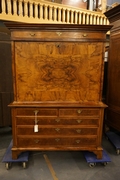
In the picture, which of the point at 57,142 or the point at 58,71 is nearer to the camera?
the point at 58,71

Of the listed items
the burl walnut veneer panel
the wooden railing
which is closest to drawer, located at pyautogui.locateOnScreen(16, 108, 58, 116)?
the burl walnut veneer panel

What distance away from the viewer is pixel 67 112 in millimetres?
1771

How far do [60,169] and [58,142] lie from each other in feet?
1.12

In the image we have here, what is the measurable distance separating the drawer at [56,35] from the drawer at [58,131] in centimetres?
115

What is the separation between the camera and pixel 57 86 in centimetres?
175

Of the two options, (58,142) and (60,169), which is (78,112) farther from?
(60,169)

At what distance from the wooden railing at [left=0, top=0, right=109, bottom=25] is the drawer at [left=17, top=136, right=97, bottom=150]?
266cm

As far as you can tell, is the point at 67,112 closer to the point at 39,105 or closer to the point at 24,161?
the point at 39,105

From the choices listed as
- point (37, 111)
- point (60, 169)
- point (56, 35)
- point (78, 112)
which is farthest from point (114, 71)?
point (60, 169)

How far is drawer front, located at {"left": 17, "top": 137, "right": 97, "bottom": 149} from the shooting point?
1.81 m

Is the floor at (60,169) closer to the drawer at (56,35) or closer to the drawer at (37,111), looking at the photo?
the drawer at (37,111)

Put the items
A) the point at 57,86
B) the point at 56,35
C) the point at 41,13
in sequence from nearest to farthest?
1. the point at 56,35
2. the point at 57,86
3. the point at 41,13

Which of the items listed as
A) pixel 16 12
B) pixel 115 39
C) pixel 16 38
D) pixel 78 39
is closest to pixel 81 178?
pixel 78 39

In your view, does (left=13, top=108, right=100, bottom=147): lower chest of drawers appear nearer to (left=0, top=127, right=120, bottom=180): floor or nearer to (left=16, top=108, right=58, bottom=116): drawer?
(left=16, top=108, right=58, bottom=116): drawer
